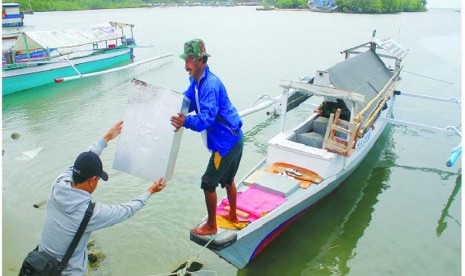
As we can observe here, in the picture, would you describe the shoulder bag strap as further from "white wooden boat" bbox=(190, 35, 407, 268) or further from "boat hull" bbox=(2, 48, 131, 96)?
"boat hull" bbox=(2, 48, 131, 96)

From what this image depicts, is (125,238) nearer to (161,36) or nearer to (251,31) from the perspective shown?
(161,36)

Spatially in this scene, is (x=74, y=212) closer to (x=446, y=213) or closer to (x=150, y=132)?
(x=150, y=132)

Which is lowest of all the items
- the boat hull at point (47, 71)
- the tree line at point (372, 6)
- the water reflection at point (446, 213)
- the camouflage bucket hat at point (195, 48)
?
the water reflection at point (446, 213)

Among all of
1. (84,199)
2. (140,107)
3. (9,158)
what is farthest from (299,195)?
(9,158)

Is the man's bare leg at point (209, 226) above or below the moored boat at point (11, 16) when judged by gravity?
below

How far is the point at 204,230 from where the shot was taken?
475 centimetres

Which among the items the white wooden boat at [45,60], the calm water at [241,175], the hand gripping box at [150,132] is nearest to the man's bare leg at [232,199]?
the hand gripping box at [150,132]

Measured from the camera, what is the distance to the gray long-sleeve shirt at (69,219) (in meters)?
2.98

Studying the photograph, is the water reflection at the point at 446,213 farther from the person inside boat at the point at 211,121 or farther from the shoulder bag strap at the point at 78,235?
the shoulder bag strap at the point at 78,235

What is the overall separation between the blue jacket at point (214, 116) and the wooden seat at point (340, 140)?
2693mm

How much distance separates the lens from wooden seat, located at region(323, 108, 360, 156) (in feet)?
21.3

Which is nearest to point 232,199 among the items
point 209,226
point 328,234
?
point 209,226

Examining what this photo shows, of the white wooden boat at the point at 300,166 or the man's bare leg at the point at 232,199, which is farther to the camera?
the white wooden boat at the point at 300,166

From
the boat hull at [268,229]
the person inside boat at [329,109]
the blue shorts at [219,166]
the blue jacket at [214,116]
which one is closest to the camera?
the blue jacket at [214,116]
